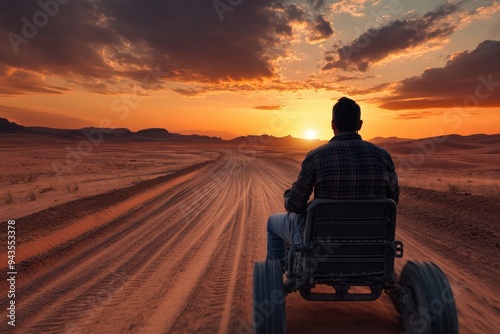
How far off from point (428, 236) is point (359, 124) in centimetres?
569

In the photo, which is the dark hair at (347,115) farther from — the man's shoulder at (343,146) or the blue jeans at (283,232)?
the blue jeans at (283,232)

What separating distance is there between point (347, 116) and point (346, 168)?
504 millimetres

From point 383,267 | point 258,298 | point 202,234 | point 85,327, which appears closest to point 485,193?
point 202,234

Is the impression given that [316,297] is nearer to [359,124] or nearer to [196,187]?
[359,124]

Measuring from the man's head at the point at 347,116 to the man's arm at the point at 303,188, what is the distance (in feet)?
1.36

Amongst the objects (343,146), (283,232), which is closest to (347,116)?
(343,146)

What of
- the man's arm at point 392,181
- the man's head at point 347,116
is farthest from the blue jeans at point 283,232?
the man's head at point 347,116

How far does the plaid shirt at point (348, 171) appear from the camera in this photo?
2.93 meters

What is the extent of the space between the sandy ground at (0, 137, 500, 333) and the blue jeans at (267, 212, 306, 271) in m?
0.66

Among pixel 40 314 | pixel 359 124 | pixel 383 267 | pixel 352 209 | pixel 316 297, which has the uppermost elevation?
pixel 359 124

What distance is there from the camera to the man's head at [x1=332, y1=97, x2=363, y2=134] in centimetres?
306

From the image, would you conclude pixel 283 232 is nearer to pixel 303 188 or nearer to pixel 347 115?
pixel 303 188

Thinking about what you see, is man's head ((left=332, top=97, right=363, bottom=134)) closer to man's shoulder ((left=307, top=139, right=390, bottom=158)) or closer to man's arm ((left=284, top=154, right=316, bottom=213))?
man's shoulder ((left=307, top=139, right=390, bottom=158))

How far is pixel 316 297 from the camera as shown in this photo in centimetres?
322
